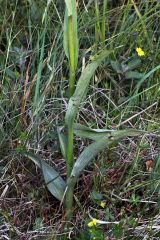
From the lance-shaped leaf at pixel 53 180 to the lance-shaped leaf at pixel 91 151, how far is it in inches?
2.7

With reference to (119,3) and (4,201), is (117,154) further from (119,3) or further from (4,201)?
(119,3)

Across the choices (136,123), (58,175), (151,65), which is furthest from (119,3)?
(58,175)

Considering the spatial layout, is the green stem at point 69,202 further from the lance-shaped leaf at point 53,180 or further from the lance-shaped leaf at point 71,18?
the lance-shaped leaf at point 71,18

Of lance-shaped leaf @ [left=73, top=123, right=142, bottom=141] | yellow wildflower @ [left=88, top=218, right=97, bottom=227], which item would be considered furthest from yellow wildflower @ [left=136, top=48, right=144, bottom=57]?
yellow wildflower @ [left=88, top=218, right=97, bottom=227]

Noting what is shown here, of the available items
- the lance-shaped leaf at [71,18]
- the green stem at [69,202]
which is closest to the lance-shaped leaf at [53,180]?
the green stem at [69,202]

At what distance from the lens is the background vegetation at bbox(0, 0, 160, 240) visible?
1.49m

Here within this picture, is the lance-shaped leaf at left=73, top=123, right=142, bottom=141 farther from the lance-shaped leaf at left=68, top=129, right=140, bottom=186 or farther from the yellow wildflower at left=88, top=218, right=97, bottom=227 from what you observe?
the yellow wildflower at left=88, top=218, right=97, bottom=227

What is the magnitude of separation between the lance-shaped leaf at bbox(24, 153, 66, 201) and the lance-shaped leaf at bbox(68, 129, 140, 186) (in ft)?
0.23

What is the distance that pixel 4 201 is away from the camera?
1526 millimetres

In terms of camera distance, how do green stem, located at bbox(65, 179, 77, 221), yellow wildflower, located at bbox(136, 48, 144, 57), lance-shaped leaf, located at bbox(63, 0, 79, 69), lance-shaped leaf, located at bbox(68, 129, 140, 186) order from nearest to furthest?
lance-shaped leaf, located at bbox(63, 0, 79, 69) → lance-shaped leaf, located at bbox(68, 129, 140, 186) → green stem, located at bbox(65, 179, 77, 221) → yellow wildflower, located at bbox(136, 48, 144, 57)

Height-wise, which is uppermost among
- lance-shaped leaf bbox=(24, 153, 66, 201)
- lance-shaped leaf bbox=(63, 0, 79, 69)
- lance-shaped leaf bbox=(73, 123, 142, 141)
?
lance-shaped leaf bbox=(63, 0, 79, 69)

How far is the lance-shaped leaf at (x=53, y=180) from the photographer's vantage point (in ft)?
4.84

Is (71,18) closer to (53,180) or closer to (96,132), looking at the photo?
(96,132)

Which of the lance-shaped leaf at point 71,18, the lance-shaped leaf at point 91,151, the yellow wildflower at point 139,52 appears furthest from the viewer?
the yellow wildflower at point 139,52
